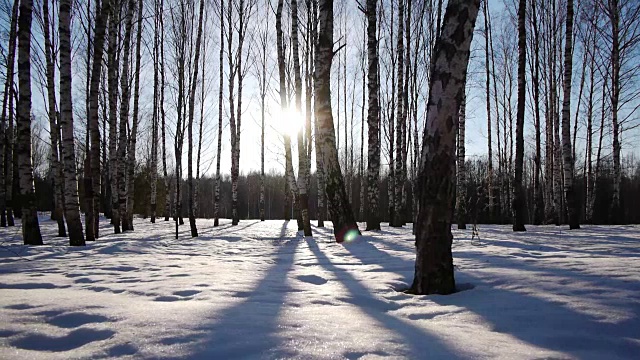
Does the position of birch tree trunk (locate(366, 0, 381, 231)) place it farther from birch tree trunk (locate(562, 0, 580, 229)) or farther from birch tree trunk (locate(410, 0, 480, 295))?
birch tree trunk (locate(410, 0, 480, 295))

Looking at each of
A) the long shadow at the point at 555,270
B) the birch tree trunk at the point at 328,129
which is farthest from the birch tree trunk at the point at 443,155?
the birch tree trunk at the point at 328,129

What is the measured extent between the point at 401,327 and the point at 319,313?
0.55 m

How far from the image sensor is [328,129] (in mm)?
7754

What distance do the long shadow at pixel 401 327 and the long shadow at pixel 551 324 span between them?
48cm

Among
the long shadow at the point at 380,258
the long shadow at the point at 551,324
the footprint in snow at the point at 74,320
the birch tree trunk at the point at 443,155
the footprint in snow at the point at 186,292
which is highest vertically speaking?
the birch tree trunk at the point at 443,155

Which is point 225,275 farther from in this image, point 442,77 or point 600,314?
point 600,314

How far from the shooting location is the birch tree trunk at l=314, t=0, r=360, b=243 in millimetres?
7738

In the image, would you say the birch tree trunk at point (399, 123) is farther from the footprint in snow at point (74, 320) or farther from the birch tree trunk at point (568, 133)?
the footprint in snow at point (74, 320)

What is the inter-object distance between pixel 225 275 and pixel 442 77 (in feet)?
9.67

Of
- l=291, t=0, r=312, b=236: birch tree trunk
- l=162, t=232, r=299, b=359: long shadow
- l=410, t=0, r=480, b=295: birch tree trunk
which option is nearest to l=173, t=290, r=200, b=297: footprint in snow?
l=162, t=232, r=299, b=359: long shadow

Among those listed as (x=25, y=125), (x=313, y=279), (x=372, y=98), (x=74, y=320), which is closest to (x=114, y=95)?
(x=25, y=125)

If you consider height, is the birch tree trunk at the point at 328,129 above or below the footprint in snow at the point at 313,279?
above

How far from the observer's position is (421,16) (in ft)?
46.7

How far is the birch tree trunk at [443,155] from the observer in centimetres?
308
